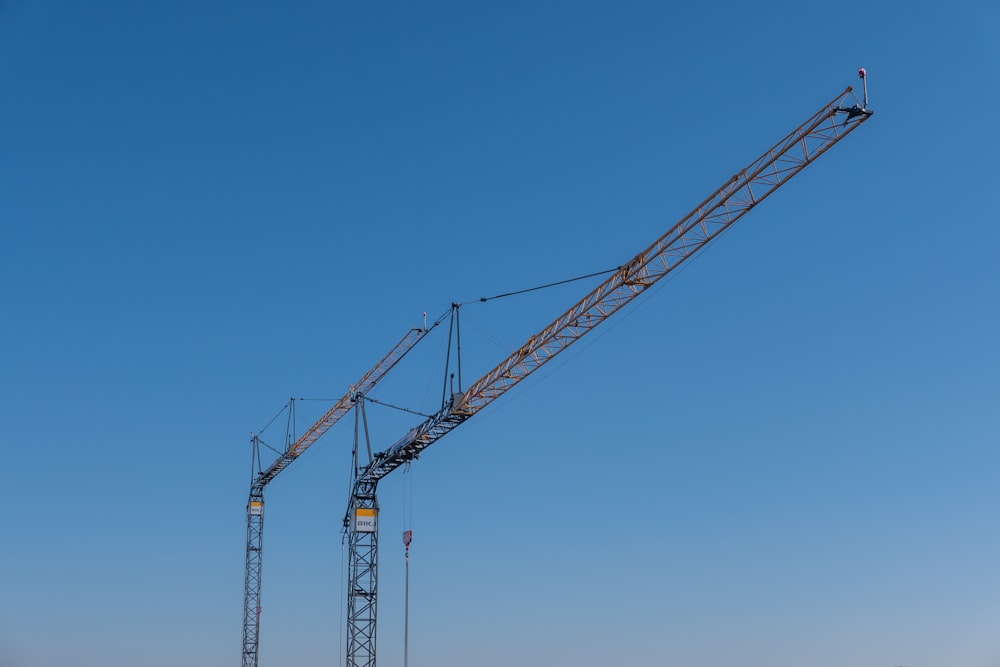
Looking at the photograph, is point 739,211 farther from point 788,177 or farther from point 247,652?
point 247,652

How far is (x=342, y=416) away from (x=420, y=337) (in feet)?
69.5

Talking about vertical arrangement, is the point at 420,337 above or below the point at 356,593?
above

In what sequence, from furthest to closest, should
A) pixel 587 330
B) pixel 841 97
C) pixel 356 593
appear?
1. pixel 356 593
2. pixel 587 330
3. pixel 841 97

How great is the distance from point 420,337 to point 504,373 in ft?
112

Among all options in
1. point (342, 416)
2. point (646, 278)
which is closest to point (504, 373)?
point (646, 278)

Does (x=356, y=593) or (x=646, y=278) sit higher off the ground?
(x=646, y=278)

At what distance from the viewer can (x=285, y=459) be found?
157 metres

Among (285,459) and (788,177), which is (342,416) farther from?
(788,177)

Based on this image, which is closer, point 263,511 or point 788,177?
point 788,177

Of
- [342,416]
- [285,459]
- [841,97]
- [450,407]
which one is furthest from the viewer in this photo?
[285,459]

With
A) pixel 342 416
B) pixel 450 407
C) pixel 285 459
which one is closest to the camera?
pixel 450 407

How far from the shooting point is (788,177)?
8662cm

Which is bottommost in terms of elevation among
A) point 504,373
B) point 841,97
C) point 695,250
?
point 504,373

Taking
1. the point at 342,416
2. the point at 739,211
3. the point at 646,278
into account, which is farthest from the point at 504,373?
the point at 342,416
